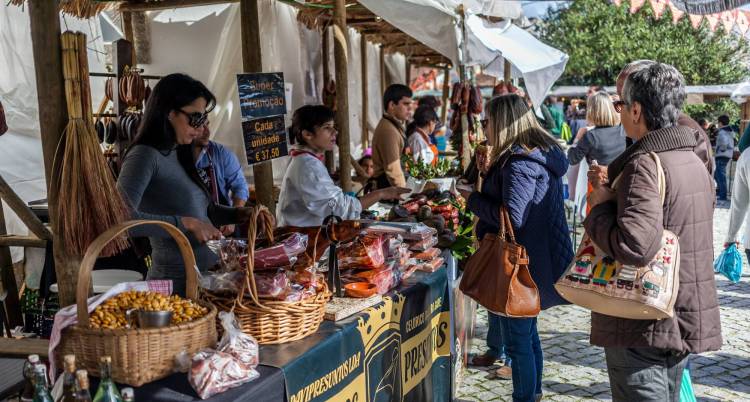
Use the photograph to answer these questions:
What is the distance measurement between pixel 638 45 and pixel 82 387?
33.3 metres

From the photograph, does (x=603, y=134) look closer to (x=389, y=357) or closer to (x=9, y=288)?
(x=389, y=357)

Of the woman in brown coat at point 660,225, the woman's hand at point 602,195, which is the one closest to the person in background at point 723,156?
the woman in brown coat at point 660,225

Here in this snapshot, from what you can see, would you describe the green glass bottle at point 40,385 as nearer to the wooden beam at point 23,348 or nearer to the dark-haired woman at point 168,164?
the wooden beam at point 23,348

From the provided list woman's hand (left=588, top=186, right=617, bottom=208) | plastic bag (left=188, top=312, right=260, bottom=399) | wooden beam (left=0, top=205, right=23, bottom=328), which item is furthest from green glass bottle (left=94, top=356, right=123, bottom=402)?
wooden beam (left=0, top=205, right=23, bottom=328)

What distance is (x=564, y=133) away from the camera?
1669 centimetres

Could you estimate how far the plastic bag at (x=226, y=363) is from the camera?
2.00m

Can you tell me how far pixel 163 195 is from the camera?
3021 millimetres

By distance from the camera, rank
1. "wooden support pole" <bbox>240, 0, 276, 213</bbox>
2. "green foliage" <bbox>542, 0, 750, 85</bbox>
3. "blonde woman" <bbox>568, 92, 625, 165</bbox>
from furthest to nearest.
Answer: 1. "green foliage" <bbox>542, 0, 750, 85</bbox>
2. "blonde woman" <bbox>568, 92, 625, 165</bbox>
3. "wooden support pole" <bbox>240, 0, 276, 213</bbox>

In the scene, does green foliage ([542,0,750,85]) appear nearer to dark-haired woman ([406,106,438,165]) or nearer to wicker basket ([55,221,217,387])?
dark-haired woman ([406,106,438,165])

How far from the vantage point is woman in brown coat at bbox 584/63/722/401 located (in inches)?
102

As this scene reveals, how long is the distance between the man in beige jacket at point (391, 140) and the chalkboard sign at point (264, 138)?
2.16m

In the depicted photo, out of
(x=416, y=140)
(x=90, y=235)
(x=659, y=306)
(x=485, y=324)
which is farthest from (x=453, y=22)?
(x=90, y=235)

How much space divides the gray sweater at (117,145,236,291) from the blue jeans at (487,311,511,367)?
2.48 m

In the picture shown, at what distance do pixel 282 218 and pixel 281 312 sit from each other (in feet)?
5.52
